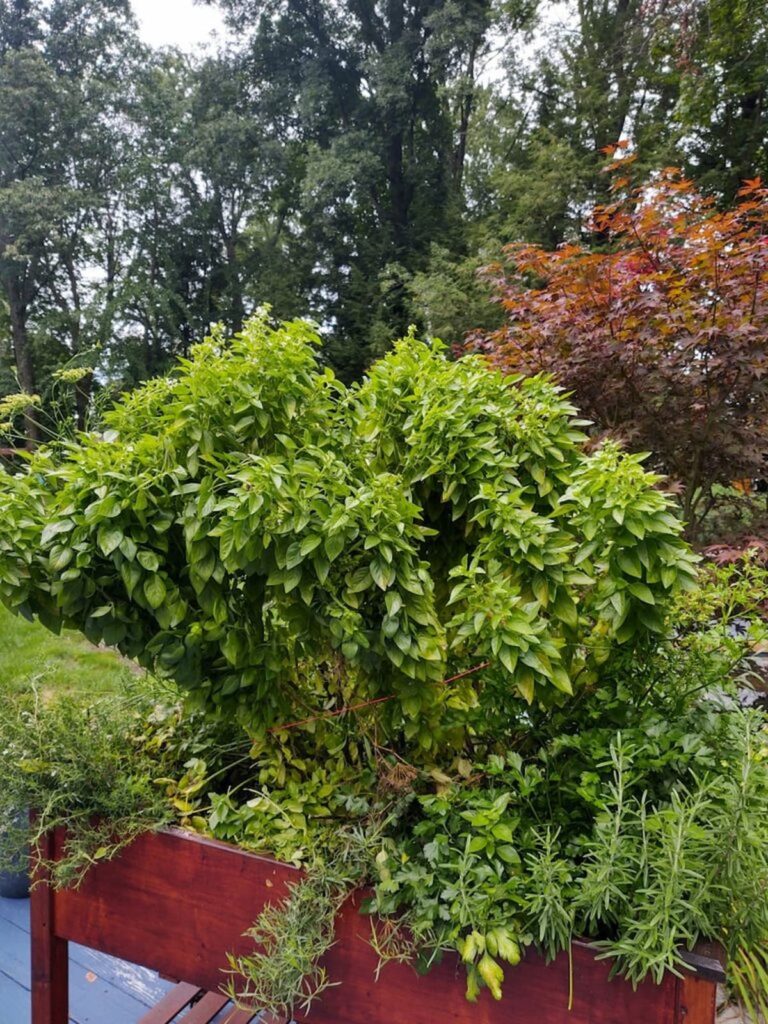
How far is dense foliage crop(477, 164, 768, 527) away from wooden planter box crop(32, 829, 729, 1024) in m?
1.85

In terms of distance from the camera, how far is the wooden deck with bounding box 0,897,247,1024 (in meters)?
1.70

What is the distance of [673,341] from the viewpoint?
247cm

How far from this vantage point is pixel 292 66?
37.2 feet

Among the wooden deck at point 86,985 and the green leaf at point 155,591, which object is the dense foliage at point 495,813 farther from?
the wooden deck at point 86,985

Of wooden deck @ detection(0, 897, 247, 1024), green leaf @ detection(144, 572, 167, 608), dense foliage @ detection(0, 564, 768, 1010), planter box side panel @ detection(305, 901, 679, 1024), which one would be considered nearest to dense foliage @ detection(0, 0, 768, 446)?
wooden deck @ detection(0, 897, 247, 1024)

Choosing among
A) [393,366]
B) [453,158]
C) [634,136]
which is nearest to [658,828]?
[393,366]

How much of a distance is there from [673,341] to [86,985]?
9.11 feet

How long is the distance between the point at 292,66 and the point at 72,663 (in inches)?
455

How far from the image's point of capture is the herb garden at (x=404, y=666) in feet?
2.74

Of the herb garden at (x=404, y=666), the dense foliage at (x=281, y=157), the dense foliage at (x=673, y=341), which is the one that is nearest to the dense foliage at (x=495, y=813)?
the herb garden at (x=404, y=666)

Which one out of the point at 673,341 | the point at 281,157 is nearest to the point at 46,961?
the point at 673,341

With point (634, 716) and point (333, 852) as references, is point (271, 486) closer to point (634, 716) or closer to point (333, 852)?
point (333, 852)

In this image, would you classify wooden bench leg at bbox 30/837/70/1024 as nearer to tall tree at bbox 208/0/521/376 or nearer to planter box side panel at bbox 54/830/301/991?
planter box side panel at bbox 54/830/301/991

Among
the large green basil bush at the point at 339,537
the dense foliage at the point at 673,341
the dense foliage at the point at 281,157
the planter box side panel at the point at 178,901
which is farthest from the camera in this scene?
the dense foliage at the point at 281,157
